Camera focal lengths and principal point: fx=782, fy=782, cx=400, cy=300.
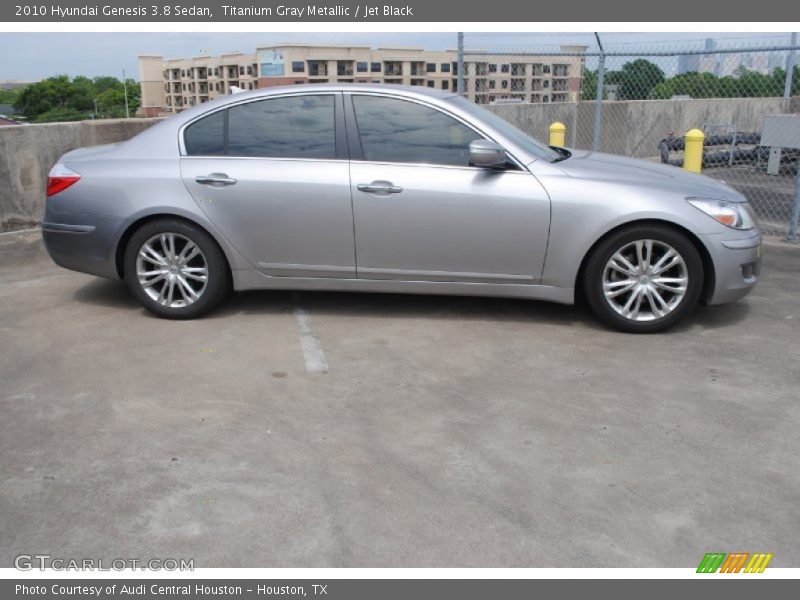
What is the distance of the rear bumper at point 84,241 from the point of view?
5465 mm

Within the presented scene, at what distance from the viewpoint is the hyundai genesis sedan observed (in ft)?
16.7

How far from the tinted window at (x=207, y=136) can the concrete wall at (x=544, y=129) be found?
338cm

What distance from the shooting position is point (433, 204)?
513 centimetres

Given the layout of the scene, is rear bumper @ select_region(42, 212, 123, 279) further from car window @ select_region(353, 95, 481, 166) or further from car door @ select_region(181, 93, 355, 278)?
car window @ select_region(353, 95, 481, 166)

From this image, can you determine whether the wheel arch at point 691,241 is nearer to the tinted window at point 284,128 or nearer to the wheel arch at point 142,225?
the tinted window at point 284,128

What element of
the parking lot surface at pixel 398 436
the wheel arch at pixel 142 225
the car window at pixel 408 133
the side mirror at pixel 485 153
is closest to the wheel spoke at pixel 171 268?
the wheel arch at pixel 142 225

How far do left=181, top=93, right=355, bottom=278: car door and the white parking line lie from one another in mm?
342

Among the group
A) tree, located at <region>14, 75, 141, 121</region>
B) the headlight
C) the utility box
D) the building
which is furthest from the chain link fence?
tree, located at <region>14, 75, 141, 121</region>

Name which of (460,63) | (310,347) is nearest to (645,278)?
(310,347)

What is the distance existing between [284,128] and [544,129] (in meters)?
7.98

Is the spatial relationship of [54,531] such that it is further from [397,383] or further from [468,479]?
[397,383]

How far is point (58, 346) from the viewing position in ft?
16.6

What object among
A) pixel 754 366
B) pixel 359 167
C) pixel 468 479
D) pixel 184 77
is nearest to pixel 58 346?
pixel 359 167

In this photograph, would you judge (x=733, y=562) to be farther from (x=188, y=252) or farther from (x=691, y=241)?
(x=188, y=252)
